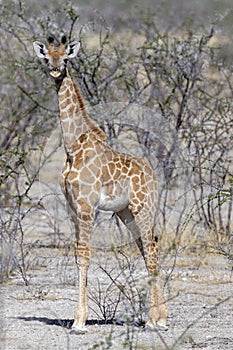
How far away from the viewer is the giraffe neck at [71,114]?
23.1 feet

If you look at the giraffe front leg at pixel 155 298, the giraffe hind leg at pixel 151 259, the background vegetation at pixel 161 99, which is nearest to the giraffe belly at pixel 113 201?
the giraffe hind leg at pixel 151 259

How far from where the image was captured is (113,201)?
682 cm

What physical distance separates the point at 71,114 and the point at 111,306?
157 cm

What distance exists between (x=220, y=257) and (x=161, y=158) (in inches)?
48.4

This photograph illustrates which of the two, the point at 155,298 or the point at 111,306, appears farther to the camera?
the point at 111,306

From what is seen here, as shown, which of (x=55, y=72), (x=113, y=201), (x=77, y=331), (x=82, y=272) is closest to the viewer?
(x=77, y=331)

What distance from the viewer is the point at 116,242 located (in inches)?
409

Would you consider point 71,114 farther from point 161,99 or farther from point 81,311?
point 161,99

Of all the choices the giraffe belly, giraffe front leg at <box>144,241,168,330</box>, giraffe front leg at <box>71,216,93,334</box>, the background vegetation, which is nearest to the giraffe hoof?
giraffe front leg at <box>71,216,93,334</box>

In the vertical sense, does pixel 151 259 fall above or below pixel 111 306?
above

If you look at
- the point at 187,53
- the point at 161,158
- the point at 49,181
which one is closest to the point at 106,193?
the point at 161,158

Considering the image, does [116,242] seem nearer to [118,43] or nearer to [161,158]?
[161,158]

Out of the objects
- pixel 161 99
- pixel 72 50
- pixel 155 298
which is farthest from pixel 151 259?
pixel 161 99

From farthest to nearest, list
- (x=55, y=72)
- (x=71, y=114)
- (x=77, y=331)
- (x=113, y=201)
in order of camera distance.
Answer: (x=71, y=114) → (x=55, y=72) → (x=113, y=201) → (x=77, y=331)
